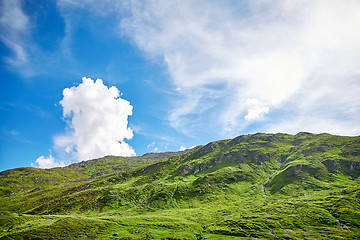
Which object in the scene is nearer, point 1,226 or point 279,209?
point 1,226

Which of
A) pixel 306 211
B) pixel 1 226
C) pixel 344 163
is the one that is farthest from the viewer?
pixel 344 163

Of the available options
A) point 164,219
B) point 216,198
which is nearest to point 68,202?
point 164,219

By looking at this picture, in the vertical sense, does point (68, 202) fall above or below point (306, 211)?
above

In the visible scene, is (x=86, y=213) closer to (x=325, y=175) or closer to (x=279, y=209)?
(x=279, y=209)

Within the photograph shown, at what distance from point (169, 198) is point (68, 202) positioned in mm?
113590

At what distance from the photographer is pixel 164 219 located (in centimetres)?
11925

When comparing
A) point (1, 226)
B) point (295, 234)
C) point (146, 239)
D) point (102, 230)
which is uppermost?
point (1, 226)

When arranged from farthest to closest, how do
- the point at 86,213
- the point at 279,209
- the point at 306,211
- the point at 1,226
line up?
the point at 86,213 → the point at 279,209 → the point at 306,211 → the point at 1,226

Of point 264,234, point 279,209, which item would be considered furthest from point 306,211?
point 264,234

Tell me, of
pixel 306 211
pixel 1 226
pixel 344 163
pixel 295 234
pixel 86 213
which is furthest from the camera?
pixel 344 163

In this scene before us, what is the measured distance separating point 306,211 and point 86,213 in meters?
185

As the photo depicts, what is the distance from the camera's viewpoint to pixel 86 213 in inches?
6393

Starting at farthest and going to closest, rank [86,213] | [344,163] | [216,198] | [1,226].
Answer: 1. [344,163]
2. [216,198]
3. [86,213]
4. [1,226]

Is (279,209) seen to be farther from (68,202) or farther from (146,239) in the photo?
(68,202)
